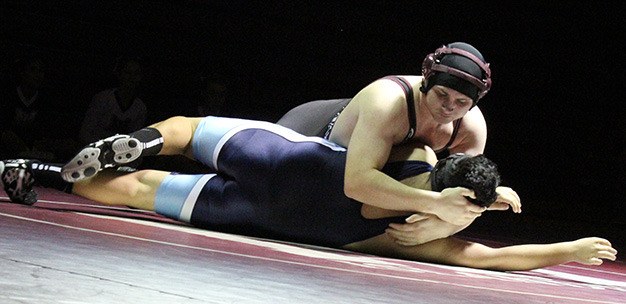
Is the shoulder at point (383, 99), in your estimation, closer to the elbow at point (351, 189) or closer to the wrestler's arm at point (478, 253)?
the elbow at point (351, 189)

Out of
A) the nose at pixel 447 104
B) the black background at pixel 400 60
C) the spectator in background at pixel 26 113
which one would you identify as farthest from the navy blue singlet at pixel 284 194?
the spectator in background at pixel 26 113

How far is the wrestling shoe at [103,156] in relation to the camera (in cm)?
355

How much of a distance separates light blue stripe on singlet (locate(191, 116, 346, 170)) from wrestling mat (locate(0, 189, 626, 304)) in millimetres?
258

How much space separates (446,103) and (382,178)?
12.6 inches

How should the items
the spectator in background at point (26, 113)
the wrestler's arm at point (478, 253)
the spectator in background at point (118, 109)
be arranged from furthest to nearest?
the spectator in background at point (118, 109), the spectator in background at point (26, 113), the wrestler's arm at point (478, 253)

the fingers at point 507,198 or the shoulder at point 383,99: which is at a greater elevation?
the shoulder at point 383,99

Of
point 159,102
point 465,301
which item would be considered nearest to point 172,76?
point 159,102

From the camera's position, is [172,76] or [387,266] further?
[172,76]

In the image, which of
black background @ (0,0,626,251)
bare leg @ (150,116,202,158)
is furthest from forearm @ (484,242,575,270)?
black background @ (0,0,626,251)

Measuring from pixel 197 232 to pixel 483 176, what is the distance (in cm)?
92

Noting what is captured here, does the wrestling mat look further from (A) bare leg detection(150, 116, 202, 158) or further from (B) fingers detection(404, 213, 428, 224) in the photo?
(A) bare leg detection(150, 116, 202, 158)

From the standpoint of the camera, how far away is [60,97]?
698cm

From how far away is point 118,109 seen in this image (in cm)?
625

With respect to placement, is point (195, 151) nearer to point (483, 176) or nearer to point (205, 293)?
point (483, 176)
